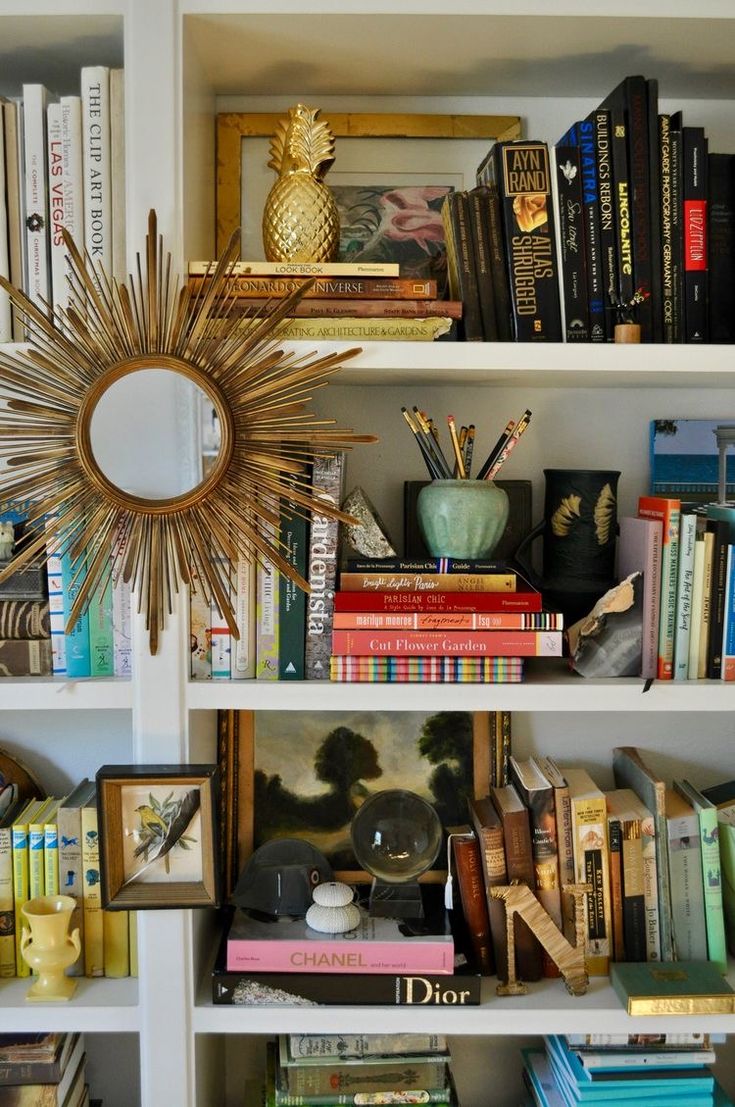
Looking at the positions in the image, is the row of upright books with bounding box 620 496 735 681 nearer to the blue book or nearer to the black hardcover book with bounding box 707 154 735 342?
the black hardcover book with bounding box 707 154 735 342

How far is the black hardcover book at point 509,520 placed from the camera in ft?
4.25

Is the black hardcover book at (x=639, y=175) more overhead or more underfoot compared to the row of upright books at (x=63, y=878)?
more overhead

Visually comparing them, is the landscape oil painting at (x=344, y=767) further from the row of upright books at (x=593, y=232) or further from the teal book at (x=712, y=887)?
the row of upright books at (x=593, y=232)

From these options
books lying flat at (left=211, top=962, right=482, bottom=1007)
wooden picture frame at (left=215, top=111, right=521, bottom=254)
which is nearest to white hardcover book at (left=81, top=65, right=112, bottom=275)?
wooden picture frame at (left=215, top=111, right=521, bottom=254)

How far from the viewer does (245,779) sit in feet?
4.43

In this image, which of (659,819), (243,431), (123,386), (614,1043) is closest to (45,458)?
(123,386)

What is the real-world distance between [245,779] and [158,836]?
0.81 feet

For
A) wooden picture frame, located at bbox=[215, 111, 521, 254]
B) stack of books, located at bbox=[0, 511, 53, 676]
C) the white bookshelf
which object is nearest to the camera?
the white bookshelf

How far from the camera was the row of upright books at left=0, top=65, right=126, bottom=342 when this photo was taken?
1.07 metres

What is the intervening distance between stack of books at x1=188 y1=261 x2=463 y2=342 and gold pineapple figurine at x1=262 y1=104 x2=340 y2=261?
2.3 inches

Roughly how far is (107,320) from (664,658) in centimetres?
78

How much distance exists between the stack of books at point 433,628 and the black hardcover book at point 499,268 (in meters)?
0.31

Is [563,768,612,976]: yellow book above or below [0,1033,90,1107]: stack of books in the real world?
above

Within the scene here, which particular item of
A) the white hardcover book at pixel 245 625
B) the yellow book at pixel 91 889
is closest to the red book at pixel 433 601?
the white hardcover book at pixel 245 625
